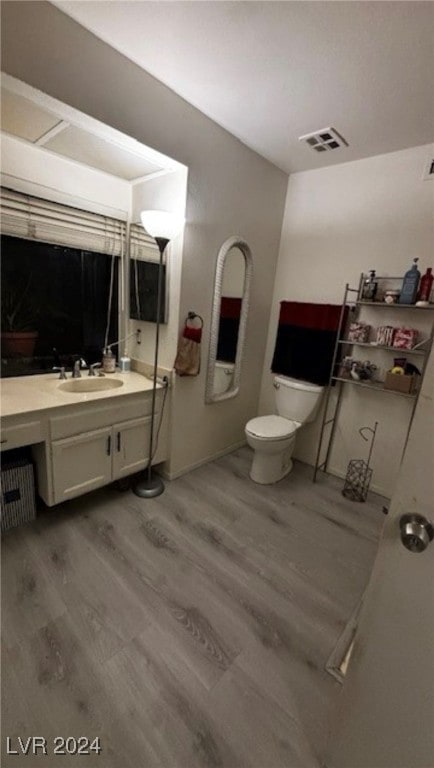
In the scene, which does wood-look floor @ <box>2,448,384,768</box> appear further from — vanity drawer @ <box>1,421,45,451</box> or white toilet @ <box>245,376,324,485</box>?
vanity drawer @ <box>1,421,45,451</box>

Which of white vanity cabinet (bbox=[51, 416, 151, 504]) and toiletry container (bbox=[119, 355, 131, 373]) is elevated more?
toiletry container (bbox=[119, 355, 131, 373])

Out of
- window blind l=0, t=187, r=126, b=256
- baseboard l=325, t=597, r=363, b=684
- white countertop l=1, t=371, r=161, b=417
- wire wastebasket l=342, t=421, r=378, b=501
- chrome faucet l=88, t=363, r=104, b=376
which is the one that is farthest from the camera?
wire wastebasket l=342, t=421, r=378, b=501

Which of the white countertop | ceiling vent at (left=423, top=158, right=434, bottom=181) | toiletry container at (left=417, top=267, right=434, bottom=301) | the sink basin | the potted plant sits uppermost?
ceiling vent at (left=423, top=158, right=434, bottom=181)

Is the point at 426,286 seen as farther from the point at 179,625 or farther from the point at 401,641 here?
the point at 179,625

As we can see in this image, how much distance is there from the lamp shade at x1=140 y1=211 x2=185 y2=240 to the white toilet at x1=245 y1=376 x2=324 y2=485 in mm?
1443

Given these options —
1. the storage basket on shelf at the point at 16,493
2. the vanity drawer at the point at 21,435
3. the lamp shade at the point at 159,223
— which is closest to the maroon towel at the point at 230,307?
the lamp shade at the point at 159,223

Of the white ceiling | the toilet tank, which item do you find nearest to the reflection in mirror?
the white ceiling

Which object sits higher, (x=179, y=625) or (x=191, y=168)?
(x=191, y=168)

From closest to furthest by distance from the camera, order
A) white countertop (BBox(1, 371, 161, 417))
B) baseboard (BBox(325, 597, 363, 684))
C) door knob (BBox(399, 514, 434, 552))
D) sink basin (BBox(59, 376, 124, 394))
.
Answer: door knob (BBox(399, 514, 434, 552)) < baseboard (BBox(325, 597, 363, 684)) < white countertop (BBox(1, 371, 161, 417)) < sink basin (BBox(59, 376, 124, 394))

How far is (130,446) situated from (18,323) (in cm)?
109

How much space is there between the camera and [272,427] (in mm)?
2471

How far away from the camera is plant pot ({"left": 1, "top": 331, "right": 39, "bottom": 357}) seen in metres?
2.08

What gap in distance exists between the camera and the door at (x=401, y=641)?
2.15 feet

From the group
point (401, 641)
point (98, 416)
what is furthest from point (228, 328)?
point (401, 641)
